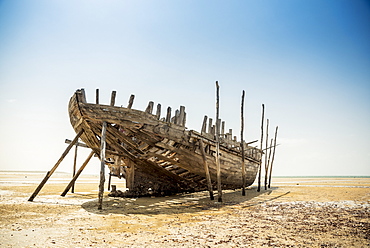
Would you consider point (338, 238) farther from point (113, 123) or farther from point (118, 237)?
point (113, 123)

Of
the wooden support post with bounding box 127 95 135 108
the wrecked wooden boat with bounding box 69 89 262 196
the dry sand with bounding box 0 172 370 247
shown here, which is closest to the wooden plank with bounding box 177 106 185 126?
the wrecked wooden boat with bounding box 69 89 262 196

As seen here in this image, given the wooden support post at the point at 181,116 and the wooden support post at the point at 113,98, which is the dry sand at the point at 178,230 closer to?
the wooden support post at the point at 113,98

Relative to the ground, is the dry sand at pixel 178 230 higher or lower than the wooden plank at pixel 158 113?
lower

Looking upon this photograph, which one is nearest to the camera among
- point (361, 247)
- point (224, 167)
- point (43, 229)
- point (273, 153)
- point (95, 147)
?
point (361, 247)

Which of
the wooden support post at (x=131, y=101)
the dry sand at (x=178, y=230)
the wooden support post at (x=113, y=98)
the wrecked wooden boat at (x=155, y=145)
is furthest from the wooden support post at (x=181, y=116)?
the dry sand at (x=178, y=230)

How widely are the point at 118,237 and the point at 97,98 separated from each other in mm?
5910

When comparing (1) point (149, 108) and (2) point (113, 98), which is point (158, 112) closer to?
(1) point (149, 108)

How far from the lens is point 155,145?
9719mm

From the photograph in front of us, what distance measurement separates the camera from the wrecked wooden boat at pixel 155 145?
8672mm

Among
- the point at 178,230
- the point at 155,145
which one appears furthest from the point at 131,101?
the point at 178,230

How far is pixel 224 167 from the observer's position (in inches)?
488

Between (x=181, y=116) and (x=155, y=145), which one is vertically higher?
(x=181, y=116)

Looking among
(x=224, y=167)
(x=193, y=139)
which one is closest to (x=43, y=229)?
(x=193, y=139)

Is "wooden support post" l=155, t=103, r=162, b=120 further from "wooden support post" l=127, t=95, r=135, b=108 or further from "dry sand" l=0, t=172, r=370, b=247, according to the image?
"dry sand" l=0, t=172, r=370, b=247
